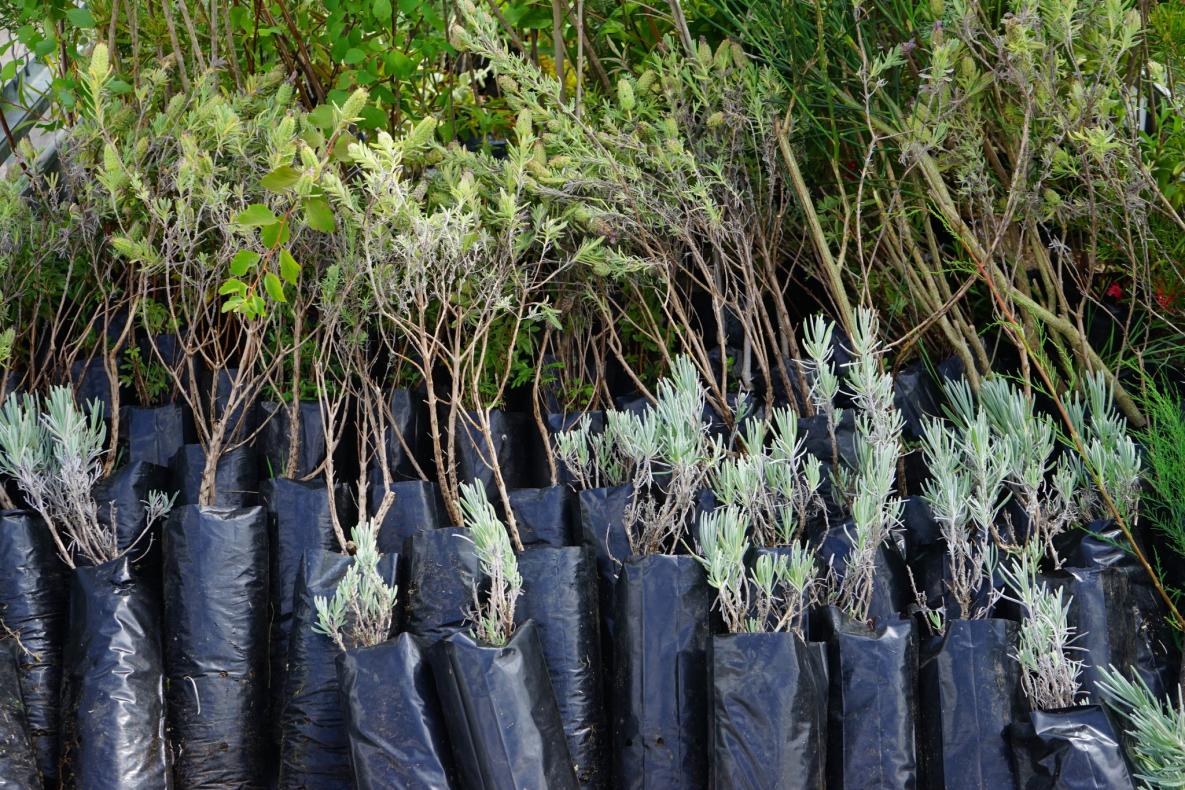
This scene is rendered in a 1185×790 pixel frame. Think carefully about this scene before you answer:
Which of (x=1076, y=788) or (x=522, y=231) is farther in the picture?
(x=522, y=231)

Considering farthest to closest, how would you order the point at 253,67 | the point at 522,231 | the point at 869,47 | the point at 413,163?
the point at 253,67 < the point at 413,163 < the point at 869,47 < the point at 522,231

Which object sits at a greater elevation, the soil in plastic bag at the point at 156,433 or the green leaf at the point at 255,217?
the green leaf at the point at 255,217

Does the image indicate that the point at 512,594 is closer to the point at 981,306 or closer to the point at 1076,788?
the point at 1076,788

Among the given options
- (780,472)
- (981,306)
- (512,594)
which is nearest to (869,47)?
(981,306)

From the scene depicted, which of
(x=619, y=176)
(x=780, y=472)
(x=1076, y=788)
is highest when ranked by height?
(x=619, y=176)

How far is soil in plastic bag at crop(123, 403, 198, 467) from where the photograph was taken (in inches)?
97.7

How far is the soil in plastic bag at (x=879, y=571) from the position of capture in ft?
6.62

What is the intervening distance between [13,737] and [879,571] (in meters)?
1.68

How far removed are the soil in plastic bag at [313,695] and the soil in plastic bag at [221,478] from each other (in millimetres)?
426

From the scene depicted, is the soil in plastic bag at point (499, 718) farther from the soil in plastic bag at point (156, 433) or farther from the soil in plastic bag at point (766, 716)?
the soil in plastic bag at point (156, 433)

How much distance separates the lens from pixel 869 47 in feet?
7.86

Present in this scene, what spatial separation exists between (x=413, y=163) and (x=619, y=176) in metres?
0.60

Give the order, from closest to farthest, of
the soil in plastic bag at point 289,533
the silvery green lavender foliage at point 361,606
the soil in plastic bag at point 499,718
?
the soil in plastic bag at point 499,718, the silvery green lavender foliage at point 361,606, the soil in plastic bag at point 289,533

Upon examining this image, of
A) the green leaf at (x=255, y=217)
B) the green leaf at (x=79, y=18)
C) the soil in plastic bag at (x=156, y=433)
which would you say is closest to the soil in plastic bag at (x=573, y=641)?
the green leaf at (x=255, y=217)
